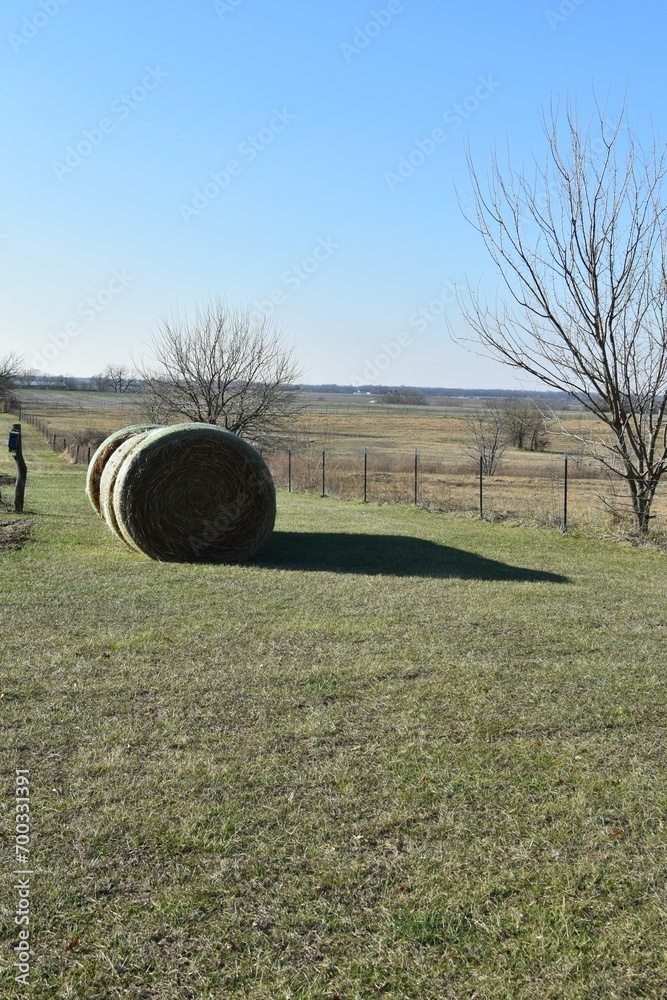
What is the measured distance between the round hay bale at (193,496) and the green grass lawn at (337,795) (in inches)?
98.9

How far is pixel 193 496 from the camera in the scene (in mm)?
11672

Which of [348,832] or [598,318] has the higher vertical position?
[598,318]

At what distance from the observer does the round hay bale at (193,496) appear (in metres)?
11.3

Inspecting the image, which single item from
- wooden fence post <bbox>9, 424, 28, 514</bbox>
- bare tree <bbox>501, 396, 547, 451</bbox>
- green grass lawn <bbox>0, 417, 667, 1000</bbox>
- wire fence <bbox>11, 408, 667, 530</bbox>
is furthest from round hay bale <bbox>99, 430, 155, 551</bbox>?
bare tree <bbox>501, 396, 547, 451</bbox>

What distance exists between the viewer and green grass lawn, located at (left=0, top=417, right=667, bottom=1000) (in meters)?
3.15

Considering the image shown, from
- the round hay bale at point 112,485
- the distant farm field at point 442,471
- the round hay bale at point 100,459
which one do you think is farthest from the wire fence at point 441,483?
the round hay bale at point 112,485

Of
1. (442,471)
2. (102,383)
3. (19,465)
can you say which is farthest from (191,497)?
(102,383)

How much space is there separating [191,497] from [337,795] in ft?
25.2

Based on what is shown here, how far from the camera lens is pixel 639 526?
14211 mm

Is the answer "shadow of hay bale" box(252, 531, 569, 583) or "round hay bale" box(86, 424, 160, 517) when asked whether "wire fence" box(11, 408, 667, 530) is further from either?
"round hay bale" box(86, 424, 160, 517)

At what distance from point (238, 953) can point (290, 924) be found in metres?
0.25

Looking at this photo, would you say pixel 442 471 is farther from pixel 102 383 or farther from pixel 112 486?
pixel 102 383

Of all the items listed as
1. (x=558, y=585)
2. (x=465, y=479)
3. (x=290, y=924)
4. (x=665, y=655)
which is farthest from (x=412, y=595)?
(x=465, y=479)

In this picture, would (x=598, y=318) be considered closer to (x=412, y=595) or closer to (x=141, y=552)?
(x=412, y=595)
